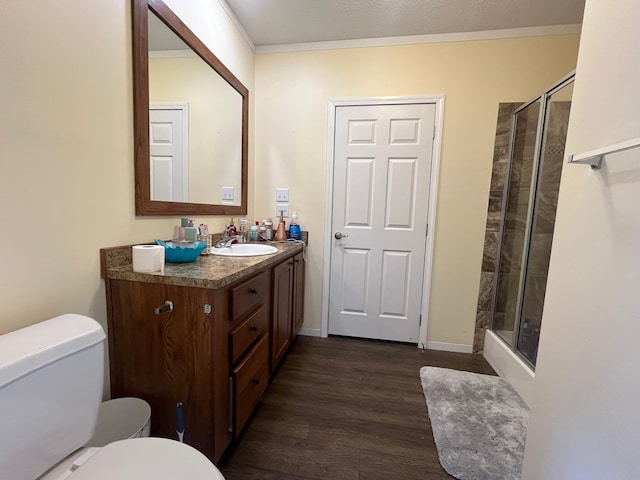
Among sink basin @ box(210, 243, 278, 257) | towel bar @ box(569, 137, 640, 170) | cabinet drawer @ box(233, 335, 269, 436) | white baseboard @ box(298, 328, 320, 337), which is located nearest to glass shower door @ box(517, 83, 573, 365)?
towel bar @ box(569, 137, 640, 170)

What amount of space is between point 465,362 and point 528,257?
3.01ft

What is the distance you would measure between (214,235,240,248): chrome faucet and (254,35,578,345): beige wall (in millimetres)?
556

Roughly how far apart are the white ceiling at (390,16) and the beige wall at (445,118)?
0.40 feet

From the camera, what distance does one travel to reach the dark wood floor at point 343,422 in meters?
1.27

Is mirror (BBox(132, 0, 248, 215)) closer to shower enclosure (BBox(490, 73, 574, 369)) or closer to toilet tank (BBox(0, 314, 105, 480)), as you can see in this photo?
toilet tank (BBox(0, 314, 105, 480))

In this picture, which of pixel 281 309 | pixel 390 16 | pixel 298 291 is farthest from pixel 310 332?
pixel 390 16

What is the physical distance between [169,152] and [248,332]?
3.29ft

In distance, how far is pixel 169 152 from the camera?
1484mm

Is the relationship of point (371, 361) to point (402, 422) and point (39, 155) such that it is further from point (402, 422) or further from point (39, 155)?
point (39, 155)

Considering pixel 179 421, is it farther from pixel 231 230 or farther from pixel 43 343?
pixel 231 230

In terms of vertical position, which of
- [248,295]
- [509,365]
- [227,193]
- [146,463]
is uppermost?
[227,193]

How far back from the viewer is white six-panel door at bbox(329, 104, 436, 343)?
2.31m

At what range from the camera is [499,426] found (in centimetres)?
151

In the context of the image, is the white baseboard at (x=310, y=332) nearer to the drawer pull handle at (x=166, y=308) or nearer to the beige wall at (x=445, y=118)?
the beige wall at (x=445, y=118)
